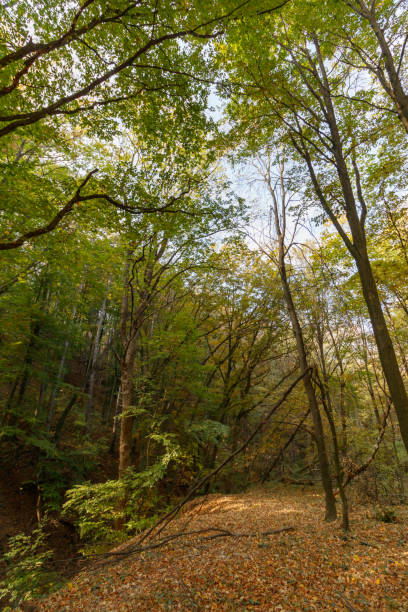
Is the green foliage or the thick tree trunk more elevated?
the thick tree trunk

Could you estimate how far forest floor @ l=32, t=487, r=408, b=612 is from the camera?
2.82m

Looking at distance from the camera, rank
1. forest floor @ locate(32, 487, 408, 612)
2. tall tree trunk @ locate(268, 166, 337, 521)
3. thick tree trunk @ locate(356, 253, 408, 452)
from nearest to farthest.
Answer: forest floor @ locate(32, 487, 408, 612) → thick tree trunk @ locate(356, 253, 408, 452) → tall tree trunk @ locate(268, 166, 337, 521)

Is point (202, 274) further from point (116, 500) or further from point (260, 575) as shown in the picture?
point (260, 575)

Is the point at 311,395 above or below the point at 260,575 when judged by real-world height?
above

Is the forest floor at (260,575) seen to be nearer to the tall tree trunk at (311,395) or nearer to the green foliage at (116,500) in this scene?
the tall tree trunk at (311,395)

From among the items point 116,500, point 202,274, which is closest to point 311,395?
point 116,500

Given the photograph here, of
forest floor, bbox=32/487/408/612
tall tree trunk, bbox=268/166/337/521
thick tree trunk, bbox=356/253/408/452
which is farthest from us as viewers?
tall tree trunk, bbox=268/166/337/521

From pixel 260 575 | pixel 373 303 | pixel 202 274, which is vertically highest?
pixel 202 274

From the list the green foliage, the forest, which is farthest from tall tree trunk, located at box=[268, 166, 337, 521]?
the green foliage

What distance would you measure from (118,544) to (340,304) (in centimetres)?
922

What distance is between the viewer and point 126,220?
19.3 feet

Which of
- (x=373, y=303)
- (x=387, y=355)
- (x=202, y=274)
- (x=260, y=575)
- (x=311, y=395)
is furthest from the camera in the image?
(x=202, y=274)

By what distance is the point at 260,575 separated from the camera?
324 cm

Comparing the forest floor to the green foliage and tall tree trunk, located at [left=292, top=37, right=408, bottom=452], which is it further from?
tall tree trunk, located at [left=292, top=37, right=408, bottom=452]
